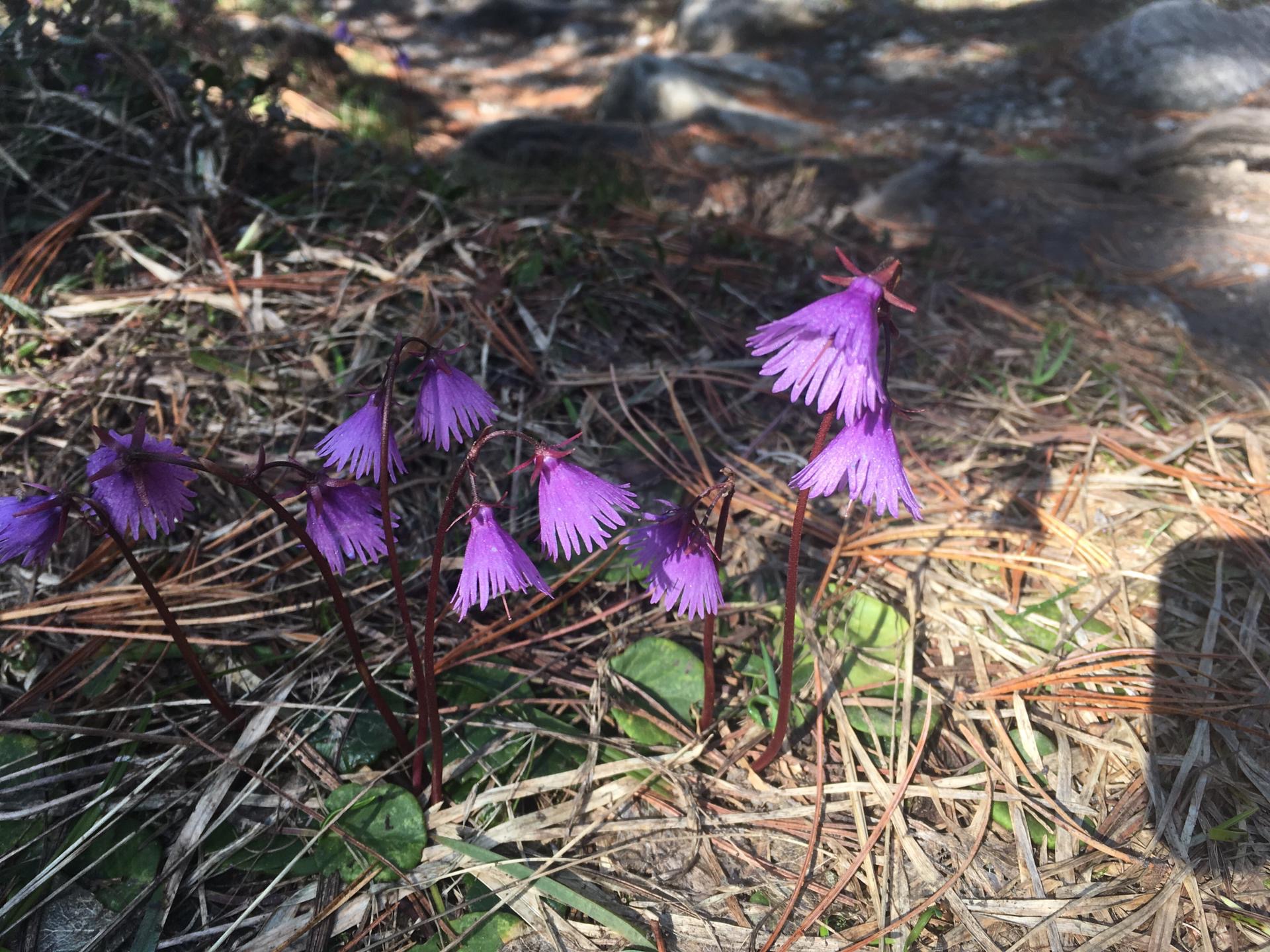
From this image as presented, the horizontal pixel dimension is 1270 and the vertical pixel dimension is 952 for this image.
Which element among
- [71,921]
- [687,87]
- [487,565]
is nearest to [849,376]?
[487,565]

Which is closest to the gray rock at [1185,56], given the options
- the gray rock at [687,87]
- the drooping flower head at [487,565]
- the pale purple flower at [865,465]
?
the gray rock at [687,87]

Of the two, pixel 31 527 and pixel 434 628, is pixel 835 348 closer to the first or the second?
pixel 434 628

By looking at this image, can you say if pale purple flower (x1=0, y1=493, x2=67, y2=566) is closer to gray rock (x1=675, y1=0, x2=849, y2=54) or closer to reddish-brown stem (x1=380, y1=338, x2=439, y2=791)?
reddish-brown stem (x1=380, y1=338, x2=439, y2=791)

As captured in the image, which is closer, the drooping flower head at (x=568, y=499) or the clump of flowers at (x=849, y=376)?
the clump of flowers at (x=849, y=376)

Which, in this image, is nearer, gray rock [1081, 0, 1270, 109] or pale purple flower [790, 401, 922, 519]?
pale purple flower [790, 401, 922, 519]

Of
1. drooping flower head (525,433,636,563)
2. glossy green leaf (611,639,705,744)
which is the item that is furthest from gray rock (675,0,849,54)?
drooping flower head (525,433,636,563)

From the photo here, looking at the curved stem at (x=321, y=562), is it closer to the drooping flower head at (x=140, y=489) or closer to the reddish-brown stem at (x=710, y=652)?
the drooping flower head at (x=140, y=489)
